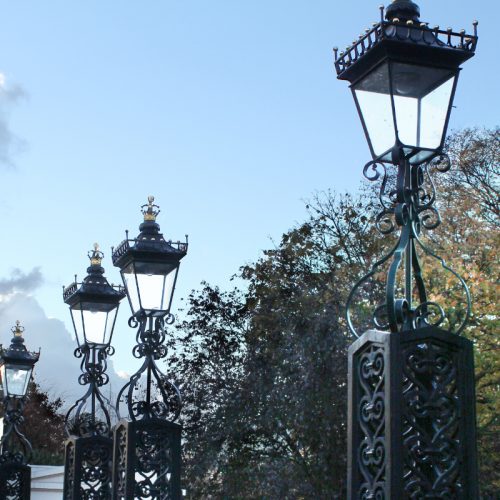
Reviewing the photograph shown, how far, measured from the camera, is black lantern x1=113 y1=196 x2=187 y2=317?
33.8 ft

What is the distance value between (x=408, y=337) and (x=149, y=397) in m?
5.19

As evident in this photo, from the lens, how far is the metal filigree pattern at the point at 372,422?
5.11 metres

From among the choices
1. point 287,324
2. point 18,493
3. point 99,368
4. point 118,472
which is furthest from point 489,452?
point 118,472

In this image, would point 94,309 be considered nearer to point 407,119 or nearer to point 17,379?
point 17,379

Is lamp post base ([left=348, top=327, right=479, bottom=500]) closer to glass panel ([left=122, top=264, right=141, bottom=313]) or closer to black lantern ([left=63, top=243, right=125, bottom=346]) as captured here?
glass panel ([left=122, top=264, right=141, bottom=313])

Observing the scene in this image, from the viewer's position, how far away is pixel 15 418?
1792cm

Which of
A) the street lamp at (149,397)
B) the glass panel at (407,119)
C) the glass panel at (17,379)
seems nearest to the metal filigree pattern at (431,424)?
the glass panel at (407,119)

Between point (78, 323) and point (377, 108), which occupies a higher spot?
point (78, 323)

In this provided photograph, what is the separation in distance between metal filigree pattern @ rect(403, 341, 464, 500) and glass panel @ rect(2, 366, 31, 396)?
14023 mm

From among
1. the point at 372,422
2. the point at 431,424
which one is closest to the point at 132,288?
the point at 372,422

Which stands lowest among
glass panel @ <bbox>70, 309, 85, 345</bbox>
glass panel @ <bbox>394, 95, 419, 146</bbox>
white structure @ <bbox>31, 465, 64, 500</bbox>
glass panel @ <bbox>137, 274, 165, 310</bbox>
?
white structure @ <bbox>31, 465, 64, 500</bbox>

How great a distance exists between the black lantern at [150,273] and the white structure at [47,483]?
49.5ft

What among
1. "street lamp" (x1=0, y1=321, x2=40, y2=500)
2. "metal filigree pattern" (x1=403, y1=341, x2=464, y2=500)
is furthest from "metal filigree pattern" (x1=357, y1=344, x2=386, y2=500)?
"street lamp" (x1=0, y1=321, x2=40, y2=500)

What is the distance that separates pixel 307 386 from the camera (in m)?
25.7
